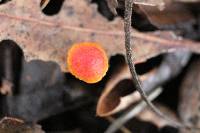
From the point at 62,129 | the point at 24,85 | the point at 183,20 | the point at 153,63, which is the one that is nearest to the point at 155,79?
the point at 153,63

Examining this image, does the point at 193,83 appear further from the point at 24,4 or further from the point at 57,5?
the point at 24,4

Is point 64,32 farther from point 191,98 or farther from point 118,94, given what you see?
point 191,98

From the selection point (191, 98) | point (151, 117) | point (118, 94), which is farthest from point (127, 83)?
point (191, 98)

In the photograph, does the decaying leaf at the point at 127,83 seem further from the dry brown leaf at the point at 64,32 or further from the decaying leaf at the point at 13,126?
the decaying leaf at the point at 13,126

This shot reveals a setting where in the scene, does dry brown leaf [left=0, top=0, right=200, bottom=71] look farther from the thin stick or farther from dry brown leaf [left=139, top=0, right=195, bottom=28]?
the thin stick

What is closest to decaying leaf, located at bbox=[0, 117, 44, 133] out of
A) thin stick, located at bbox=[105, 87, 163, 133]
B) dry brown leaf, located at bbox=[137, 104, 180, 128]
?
thin stick, located at bbox=[105, 87, 163, 133]

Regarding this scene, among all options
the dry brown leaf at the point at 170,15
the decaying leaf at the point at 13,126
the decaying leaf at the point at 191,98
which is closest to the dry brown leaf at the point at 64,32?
the dry brown leaf at the point at 170,15
